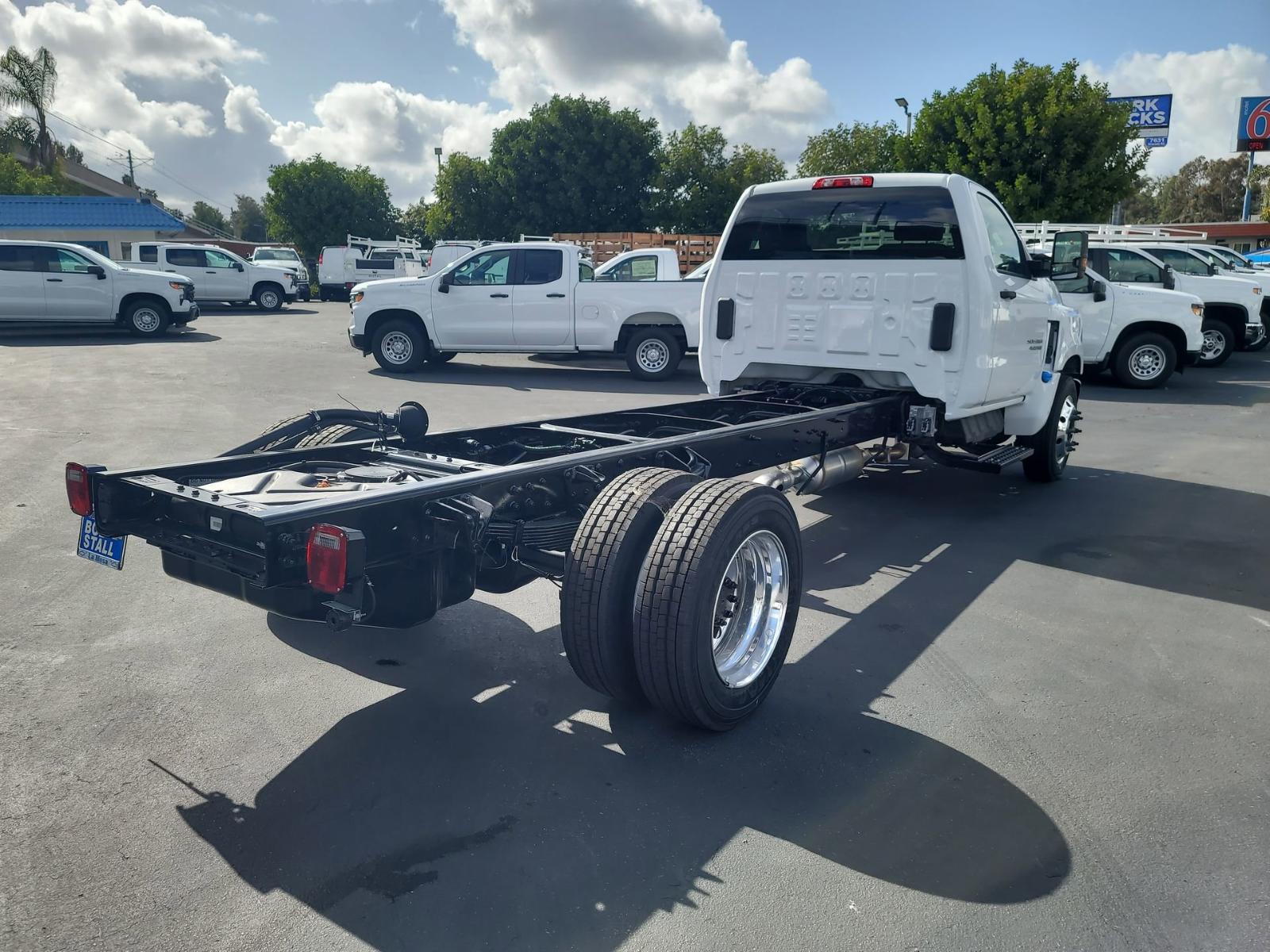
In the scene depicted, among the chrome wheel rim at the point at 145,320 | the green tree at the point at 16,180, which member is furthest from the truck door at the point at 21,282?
the green tree at the point at 16,180

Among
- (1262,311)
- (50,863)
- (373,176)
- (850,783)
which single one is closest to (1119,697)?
(850,783)

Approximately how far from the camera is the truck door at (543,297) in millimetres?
14547

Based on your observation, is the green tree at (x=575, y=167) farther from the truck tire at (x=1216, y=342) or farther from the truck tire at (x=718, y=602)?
the truck tire at (x=718, y=602)

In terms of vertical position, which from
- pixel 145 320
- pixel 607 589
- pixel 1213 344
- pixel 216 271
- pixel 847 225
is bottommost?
pixel 607 589

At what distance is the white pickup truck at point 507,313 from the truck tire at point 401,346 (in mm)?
12

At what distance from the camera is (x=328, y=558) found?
287 cm

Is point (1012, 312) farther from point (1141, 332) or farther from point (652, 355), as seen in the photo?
point (1141, 332)

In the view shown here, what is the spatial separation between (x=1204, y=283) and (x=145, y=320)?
19.8m

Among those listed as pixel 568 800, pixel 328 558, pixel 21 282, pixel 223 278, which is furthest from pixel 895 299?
pixel 223 278

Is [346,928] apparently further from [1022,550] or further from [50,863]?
[1022,550]

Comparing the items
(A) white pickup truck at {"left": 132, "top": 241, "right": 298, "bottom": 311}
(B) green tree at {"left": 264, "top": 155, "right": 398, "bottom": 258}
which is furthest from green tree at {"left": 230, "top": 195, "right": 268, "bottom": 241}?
(A) white pickup truck at {"left": 132, "top": 241, "right": 298, "bottom": 311}

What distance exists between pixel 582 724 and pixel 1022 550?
12.2ft

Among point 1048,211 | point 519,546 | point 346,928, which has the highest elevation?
point 1048,211

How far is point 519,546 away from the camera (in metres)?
3.73
